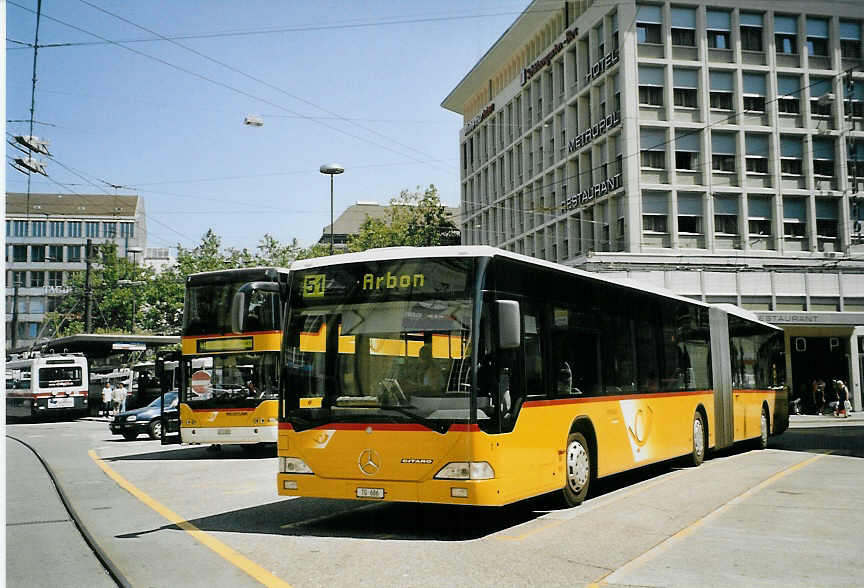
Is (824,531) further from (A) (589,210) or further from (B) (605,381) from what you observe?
(A) (589,210)

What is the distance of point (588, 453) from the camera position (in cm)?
1162

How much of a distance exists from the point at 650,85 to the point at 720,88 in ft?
11.9

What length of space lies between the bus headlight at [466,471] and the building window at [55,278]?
308 feet

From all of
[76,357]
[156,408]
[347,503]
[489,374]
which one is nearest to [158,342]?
[76,357]

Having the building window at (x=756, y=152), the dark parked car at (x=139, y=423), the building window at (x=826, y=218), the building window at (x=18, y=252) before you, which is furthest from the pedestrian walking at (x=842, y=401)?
the building window at (x=18, y=252)

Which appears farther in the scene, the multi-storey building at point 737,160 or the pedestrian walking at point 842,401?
the multi-storey building at point 737,160

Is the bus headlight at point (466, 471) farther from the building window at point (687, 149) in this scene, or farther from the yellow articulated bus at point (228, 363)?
the building window at point (687, 149)

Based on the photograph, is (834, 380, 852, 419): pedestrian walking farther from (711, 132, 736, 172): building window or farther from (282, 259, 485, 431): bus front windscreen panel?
(282, 259, 485, 431): bus front windscreen panel

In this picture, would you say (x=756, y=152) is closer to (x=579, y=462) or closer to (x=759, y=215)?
(x=759, y=215)

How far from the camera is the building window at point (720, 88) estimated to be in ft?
147

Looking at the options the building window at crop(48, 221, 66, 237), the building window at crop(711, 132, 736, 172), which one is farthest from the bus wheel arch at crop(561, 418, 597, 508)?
the building window at crop(48, 221, 66, 237)

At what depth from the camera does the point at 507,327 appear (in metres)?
9.08

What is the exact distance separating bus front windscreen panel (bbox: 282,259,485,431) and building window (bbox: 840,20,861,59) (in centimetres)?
4379

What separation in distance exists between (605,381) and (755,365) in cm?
996
